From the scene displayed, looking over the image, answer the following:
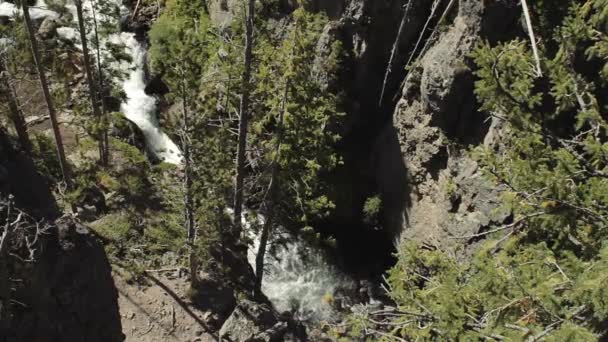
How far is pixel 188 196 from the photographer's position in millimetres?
14547

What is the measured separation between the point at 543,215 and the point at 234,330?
11.0 meters

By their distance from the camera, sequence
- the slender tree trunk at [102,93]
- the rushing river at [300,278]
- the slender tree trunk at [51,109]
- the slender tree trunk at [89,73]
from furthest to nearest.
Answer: the slender tree trunk at [102,93] < the rushing river at [300,278] < the slender tree trunk at [89,73] < the slender tree trunk at [51,109]

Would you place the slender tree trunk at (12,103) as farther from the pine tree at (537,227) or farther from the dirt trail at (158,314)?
the pine tree at (537,227)

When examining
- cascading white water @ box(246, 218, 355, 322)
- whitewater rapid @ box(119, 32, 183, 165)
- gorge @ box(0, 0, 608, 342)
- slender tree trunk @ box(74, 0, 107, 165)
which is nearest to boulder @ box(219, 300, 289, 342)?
gorge @ box(0, 0, 608, 342)

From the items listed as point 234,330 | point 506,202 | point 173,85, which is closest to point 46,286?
point 173,85

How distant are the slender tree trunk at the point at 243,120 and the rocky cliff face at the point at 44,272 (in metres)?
4.78

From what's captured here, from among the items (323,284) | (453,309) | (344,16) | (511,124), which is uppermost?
(344,16)

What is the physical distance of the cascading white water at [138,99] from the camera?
2325 cm

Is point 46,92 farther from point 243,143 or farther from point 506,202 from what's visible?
point 506,202

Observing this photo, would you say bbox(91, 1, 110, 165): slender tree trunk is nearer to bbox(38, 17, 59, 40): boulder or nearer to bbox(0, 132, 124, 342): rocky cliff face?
bbox(38, 17, 59, 40): boulder

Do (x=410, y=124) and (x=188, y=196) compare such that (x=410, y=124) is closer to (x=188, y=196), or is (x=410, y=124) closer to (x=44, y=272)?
(x=188, y=196)

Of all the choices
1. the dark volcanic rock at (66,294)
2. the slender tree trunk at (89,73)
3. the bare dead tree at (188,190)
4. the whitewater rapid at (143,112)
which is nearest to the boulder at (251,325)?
the bare dead tree at (188,190)

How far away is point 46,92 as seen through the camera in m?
16.6

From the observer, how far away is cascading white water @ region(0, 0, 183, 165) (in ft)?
76.3
